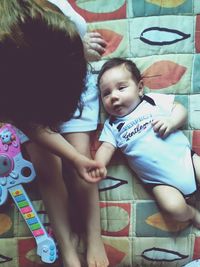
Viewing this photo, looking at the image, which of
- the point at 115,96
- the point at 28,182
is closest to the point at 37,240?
the point at 28,182

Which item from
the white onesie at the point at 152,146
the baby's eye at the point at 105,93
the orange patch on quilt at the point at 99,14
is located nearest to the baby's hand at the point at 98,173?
the white onesie at the point at 152,146

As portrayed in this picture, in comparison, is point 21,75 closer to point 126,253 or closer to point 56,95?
point 56,95

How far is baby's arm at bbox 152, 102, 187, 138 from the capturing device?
3.58ft

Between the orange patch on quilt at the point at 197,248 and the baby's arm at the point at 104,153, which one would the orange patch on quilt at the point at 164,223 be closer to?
the orange patch on quilt at the point at 197,248

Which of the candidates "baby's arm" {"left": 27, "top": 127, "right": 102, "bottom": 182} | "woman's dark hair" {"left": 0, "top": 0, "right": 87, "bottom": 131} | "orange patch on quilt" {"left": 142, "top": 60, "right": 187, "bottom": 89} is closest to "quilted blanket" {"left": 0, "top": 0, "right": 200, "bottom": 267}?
"orange patch on quilt" {"left": 142, "top": 60, "right": 187, "bottom": 89}

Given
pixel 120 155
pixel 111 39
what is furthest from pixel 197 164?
pixel 111 39

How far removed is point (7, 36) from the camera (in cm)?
78

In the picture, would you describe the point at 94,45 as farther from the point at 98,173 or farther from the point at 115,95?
the point at 98,173

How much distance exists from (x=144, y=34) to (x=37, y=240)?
0.60 meters

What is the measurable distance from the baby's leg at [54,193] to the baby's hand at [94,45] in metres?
0.29

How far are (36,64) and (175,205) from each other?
46cm

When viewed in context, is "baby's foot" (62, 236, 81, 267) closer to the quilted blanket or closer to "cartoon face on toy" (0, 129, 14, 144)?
the quilted blanket

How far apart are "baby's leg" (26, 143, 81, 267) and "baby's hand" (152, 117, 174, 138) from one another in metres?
0.25

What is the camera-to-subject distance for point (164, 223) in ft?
3.55
